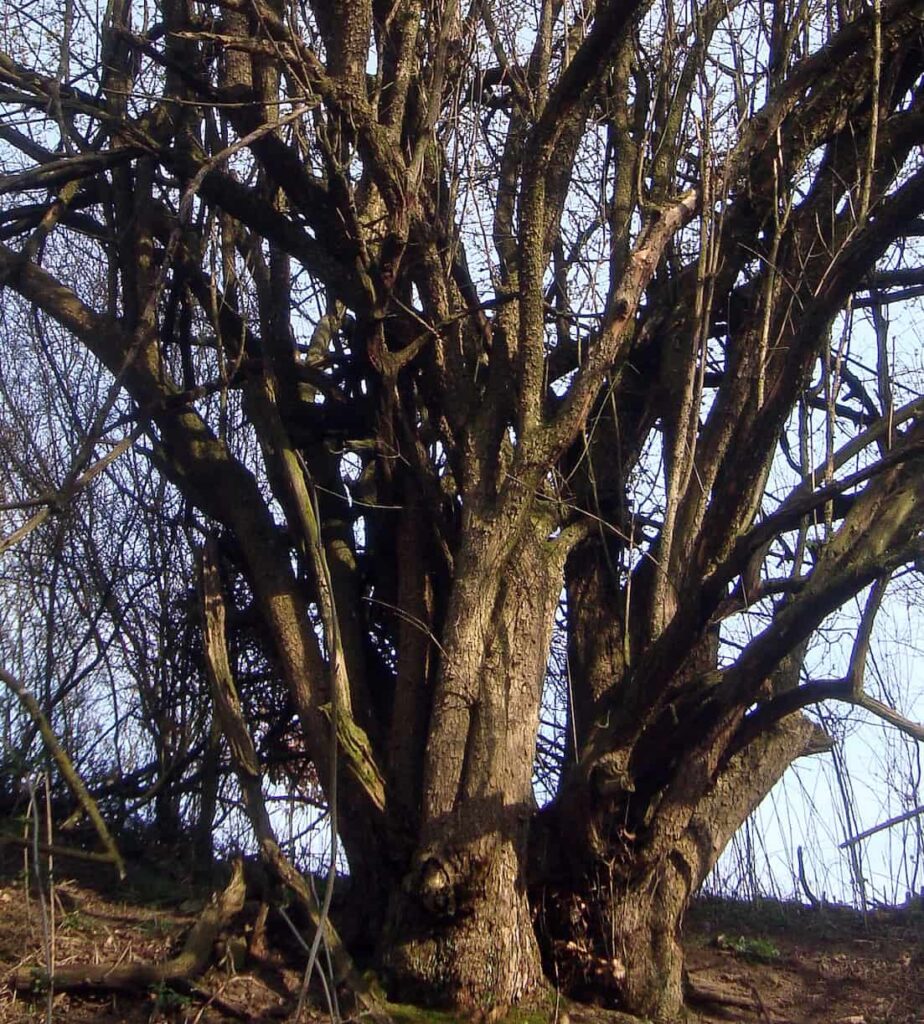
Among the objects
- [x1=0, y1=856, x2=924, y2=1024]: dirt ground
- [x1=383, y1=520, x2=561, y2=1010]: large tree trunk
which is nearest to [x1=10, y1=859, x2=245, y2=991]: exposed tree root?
[x1=0, y1=856, x2=924, y2=1024]: dirt ground

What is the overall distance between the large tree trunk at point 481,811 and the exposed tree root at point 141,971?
1.87 feet

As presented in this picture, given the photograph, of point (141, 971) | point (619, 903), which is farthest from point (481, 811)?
point (141, 971)

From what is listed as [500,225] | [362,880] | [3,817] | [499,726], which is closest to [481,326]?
[500,225]

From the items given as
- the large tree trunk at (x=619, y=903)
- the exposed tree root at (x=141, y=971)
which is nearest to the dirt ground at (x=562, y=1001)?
the exposed tree root at (x=141, y=971)

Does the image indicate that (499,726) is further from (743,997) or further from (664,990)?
(743,997)

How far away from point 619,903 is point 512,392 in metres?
1.75

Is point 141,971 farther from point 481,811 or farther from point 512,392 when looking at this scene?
point 512,392

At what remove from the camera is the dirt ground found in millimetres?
3615

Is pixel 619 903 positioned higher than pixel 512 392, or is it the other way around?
pixel 512 392

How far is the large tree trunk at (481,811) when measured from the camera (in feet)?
11.9

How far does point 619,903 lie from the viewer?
12.9 feet

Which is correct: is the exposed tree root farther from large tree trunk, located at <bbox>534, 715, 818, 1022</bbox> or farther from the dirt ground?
large tree trunk, located at <bbox>534, 715, 818, 1022</bbox>

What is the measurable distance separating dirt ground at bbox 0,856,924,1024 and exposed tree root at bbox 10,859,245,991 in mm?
31

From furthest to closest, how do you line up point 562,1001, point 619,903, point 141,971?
point 619,903 → point 562,1001 → point 141,971
